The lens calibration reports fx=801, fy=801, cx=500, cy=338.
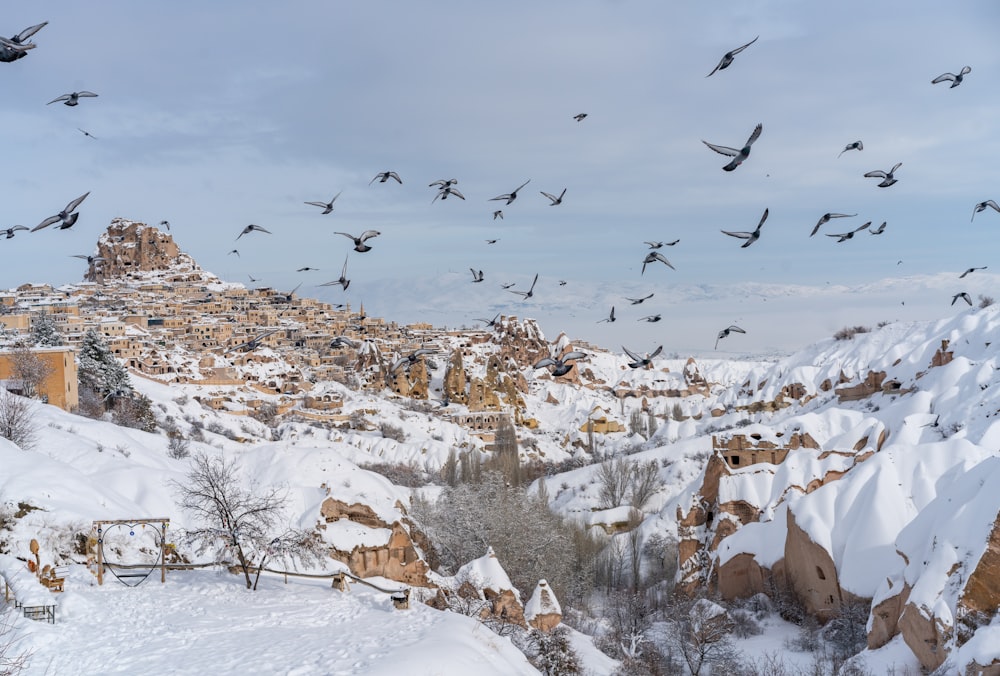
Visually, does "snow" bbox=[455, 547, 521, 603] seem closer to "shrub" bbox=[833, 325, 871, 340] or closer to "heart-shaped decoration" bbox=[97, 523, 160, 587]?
"heart-shaped decoration" bbox=[97, 523, 160, 587]

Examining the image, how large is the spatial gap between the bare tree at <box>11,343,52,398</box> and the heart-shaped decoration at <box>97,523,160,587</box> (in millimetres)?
21224

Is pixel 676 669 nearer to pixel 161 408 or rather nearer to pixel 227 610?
pixel 227 610

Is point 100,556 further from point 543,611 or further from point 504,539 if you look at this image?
point 504,539

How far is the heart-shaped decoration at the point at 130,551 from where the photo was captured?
17.4m

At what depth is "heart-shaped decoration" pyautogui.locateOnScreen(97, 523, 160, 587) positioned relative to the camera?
57.0 feet

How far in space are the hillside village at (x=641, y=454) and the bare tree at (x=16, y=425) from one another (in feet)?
2.89

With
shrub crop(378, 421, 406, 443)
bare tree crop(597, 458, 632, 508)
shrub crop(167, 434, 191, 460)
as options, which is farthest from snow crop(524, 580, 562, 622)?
shrub crop(378, 421, 406, 443)

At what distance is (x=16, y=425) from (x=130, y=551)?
8767 mm

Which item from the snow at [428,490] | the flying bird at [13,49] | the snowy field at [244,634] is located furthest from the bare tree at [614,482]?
the flying bird at [13,49]

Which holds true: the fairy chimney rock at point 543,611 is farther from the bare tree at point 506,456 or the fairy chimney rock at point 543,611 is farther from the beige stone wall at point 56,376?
the beige stone wall at point 56,376

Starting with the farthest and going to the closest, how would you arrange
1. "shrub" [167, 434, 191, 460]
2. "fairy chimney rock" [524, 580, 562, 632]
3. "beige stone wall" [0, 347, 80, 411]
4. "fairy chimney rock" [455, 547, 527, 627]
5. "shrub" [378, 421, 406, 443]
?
1. "shrub" [378, 421, 406, 443]
2. "beige stone wall" [0, 347, 80, 411]
3. "shrub" [167, 434, 191, 460]
4. "fairy chimney rock" [455, 547, 527, 627]
5. "fairy chimney rock" [524, 580, 562, 632]

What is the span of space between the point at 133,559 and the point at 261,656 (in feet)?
28.7

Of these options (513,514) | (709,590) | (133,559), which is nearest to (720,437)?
(709,590)

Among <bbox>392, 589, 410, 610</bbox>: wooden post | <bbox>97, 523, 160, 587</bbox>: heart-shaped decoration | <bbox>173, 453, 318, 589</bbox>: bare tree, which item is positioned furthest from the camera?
<bbox>97, 523, 160, 587</bbox>: heart-shaped decoration
